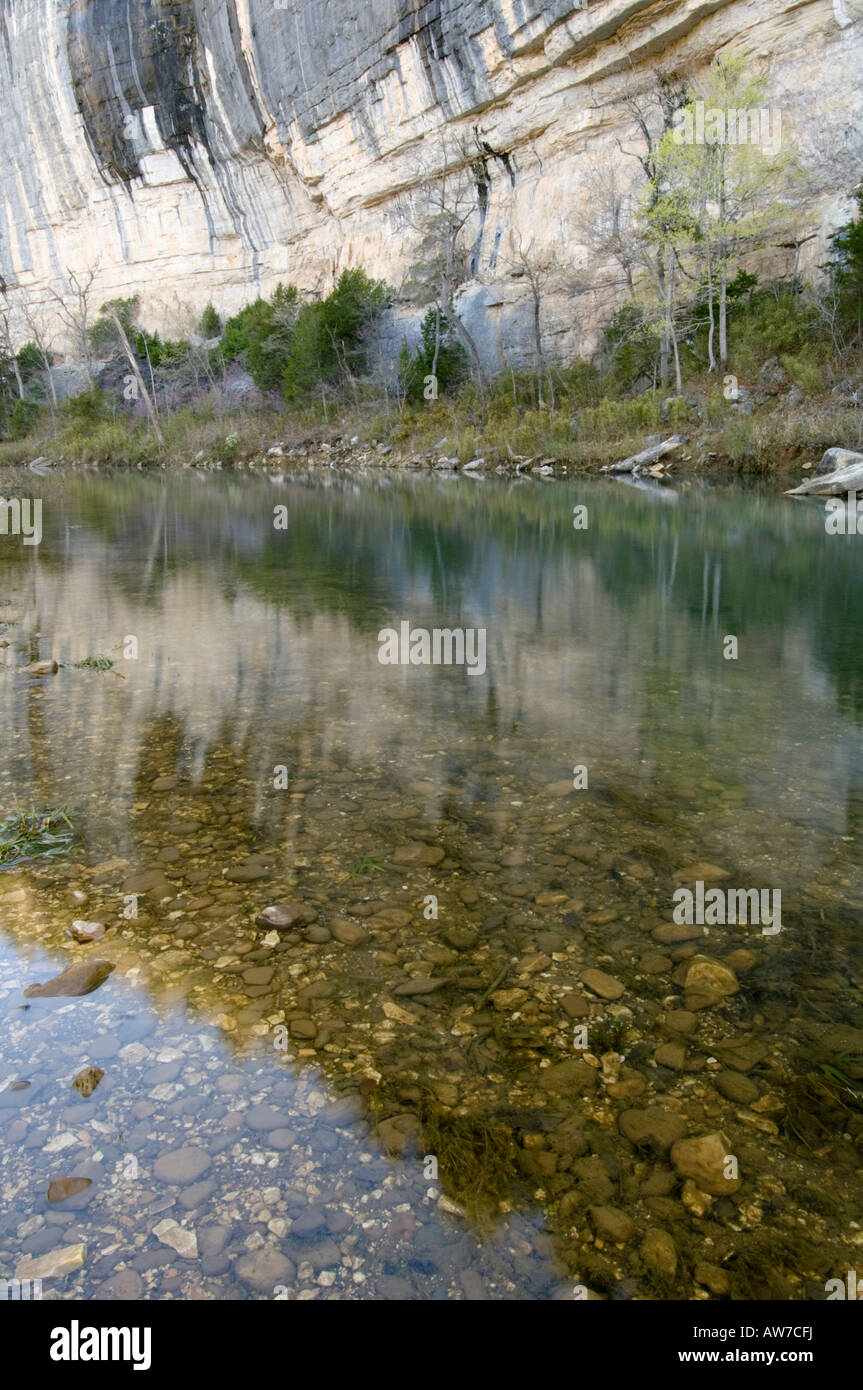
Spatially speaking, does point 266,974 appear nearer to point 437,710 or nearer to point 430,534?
point 437,710

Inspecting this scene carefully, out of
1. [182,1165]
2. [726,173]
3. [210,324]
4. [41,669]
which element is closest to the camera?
[182,1165]

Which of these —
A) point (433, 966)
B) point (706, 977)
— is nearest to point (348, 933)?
point (433, 966)

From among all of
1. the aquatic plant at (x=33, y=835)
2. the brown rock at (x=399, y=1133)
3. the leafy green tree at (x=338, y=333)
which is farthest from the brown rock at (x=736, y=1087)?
the leafy green tree at (x=338, y=333)

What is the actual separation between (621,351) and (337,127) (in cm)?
2028

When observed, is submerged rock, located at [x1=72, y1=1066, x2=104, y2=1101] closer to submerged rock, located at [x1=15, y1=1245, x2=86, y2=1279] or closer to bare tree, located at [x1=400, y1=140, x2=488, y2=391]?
submerged rock, located at [x1=15, y1=1245, x2=86, y2=1279]

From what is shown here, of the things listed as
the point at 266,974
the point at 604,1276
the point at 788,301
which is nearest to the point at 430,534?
the point at 266,974

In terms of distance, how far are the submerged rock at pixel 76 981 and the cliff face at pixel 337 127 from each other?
31078mm

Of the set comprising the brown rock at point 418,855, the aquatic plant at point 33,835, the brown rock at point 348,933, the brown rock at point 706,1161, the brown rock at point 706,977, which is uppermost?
the aquatic plant at point 33,835

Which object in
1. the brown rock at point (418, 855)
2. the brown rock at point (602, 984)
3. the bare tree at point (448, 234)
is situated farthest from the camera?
the bare tree at point (448, 234)

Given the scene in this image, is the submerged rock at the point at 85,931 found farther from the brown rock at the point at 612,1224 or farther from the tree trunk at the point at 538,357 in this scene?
the tree trunk at the point at 538,357

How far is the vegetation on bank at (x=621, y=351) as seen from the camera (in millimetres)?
24844

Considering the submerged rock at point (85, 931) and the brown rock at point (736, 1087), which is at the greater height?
the submerged rock at point (85, 931)

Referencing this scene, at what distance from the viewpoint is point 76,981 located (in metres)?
3.16

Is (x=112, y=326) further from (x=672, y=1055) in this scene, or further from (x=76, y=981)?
(x=672, y=1055)
